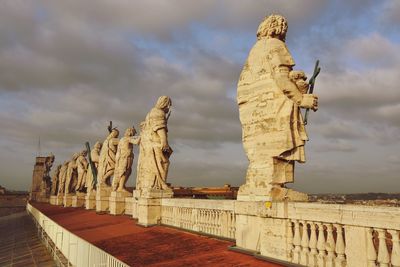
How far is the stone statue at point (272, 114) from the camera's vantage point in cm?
656

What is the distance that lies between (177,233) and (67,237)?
293cm

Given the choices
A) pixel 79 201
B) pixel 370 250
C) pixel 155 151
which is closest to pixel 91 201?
pixel 79 201

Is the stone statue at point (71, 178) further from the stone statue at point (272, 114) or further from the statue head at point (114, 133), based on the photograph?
the stone statue at point (272, 114)

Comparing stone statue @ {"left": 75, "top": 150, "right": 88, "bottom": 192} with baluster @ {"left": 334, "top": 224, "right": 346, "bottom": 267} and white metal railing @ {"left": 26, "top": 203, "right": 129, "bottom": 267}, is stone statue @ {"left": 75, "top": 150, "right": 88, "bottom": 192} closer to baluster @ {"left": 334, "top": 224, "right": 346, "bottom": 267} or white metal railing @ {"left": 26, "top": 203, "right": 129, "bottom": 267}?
white metal railing @ {"left": 26, "top": 203, "right": 129, "bottom": 267}

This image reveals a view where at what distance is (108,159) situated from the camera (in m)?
20.2

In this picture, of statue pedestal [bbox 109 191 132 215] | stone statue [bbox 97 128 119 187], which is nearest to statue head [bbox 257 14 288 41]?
statue pedestal [bbox 109 191 132 215]

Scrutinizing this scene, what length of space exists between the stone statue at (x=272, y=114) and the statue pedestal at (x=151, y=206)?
17.1 feet

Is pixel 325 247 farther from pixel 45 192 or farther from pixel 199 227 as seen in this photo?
pixel 45 192

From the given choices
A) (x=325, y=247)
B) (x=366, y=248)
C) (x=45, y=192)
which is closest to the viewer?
(x=366, y=248)

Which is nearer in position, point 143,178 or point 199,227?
point 199,227

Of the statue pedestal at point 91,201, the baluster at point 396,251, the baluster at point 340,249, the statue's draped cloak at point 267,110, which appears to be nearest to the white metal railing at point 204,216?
the statue's draped cloak at point 267,110

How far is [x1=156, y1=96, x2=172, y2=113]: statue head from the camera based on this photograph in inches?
518

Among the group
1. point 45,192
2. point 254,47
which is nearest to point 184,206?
point 254,47

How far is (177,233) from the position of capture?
966cm
